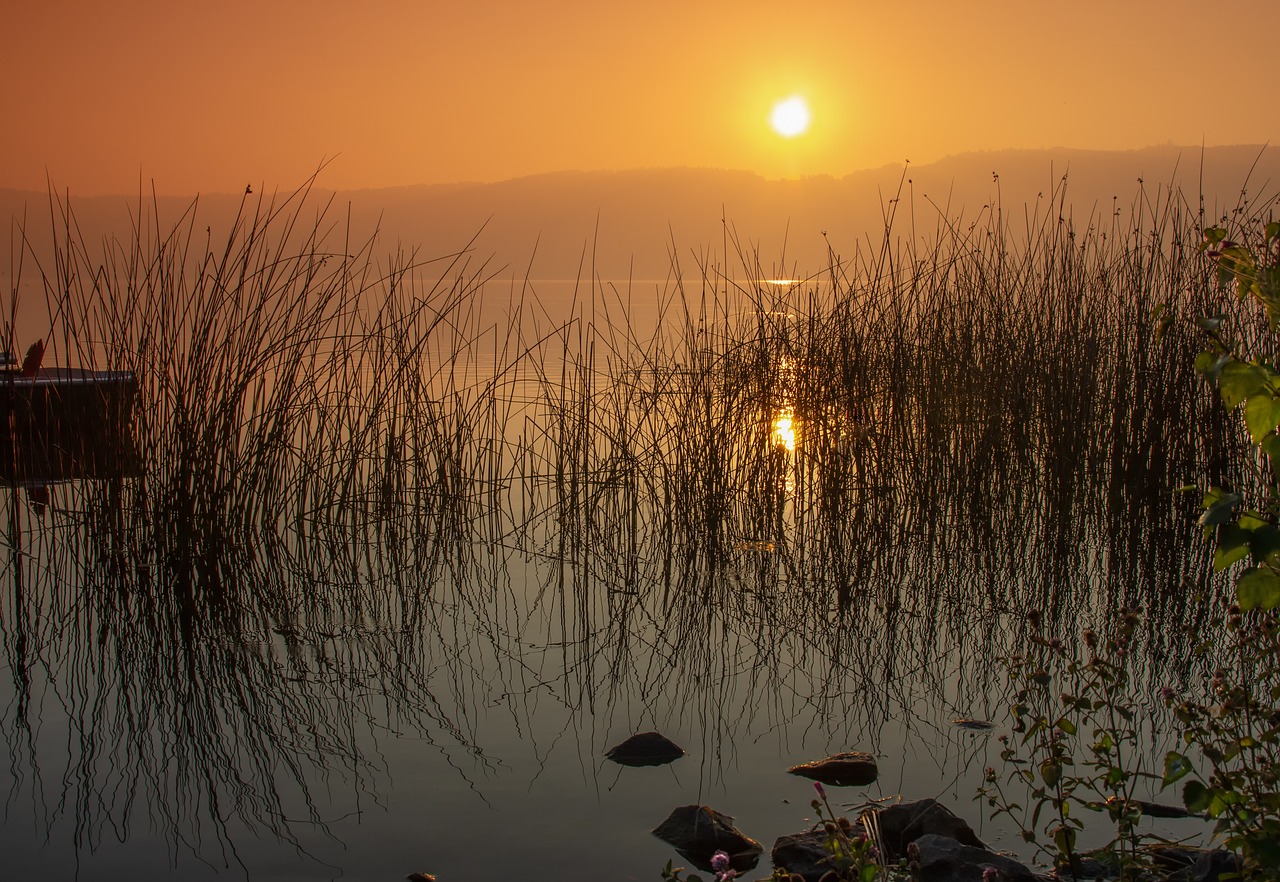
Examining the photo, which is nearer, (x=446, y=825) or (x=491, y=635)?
(x=446, y=825)

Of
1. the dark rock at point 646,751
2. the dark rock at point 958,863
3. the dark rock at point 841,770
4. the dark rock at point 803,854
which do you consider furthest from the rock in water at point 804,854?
the dark rock at point 646,751

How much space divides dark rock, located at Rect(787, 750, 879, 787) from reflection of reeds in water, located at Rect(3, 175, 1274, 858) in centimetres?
14

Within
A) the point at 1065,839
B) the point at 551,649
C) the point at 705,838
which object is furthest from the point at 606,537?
the point at 1065,839

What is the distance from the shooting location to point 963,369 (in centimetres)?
345

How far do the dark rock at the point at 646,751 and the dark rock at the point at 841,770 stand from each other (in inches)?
8.0

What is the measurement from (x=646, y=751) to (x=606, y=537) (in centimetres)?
151

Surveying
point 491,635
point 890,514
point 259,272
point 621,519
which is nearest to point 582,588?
point 491,635

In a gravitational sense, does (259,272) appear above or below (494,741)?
above

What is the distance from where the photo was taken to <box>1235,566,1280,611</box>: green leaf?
3.00ft

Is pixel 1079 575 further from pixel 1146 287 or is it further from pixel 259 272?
pixel 259 272

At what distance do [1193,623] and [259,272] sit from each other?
240 centimetres

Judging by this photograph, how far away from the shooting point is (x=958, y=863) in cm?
131

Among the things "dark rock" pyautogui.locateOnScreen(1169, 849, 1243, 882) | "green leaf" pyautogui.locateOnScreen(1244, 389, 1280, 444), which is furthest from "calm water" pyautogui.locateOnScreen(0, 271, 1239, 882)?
"green leaf" pyautogui.locateOnScreen(1244, 389, 1280, 444)

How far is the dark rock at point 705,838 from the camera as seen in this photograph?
1440mm
